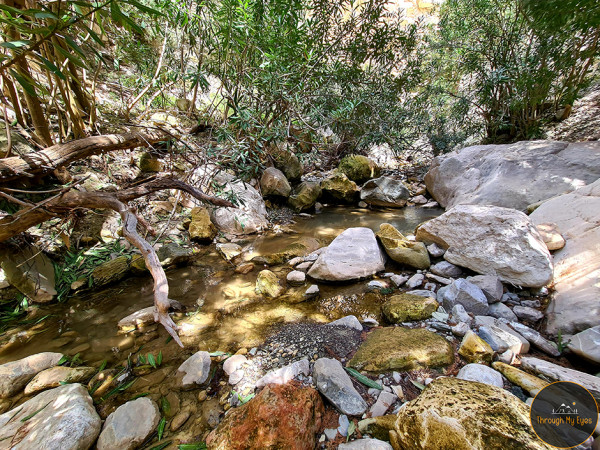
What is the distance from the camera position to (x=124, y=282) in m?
2.80

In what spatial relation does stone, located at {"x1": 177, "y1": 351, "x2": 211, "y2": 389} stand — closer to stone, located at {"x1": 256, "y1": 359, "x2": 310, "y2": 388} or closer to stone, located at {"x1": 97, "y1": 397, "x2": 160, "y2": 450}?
stone, located at {"x1": 97, "y1": 397, "x2": 160, "y2": 450}

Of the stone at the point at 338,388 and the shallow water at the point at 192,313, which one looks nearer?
the stone at the point at 338,388

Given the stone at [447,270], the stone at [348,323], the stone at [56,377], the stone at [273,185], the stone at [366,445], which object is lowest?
the stone at [348,323]

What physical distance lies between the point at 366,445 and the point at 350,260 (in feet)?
5.82

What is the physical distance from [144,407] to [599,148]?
6699 millimetres

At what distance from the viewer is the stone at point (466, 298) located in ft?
6.34

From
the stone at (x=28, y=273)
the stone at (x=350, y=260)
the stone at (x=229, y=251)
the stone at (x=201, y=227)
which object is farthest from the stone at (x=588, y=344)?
the stone at (x=28, y=273)

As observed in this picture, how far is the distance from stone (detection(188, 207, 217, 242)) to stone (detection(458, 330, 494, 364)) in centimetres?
343

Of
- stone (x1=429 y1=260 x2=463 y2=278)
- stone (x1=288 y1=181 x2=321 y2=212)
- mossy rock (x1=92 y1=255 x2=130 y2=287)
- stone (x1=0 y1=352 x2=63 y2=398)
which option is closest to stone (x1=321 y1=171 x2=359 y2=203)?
stone (x1=288 y1=181 x2=321 y2=212)

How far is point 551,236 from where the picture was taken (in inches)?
86.4

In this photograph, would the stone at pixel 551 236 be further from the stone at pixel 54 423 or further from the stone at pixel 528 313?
the stone at pixel 54 423

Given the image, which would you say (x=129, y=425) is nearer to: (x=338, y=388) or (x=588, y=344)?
(x=338, y=388)

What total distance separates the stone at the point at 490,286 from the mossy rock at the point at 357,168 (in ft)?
17.2

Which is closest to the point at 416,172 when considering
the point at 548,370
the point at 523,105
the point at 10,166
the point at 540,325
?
the point at 523,105
